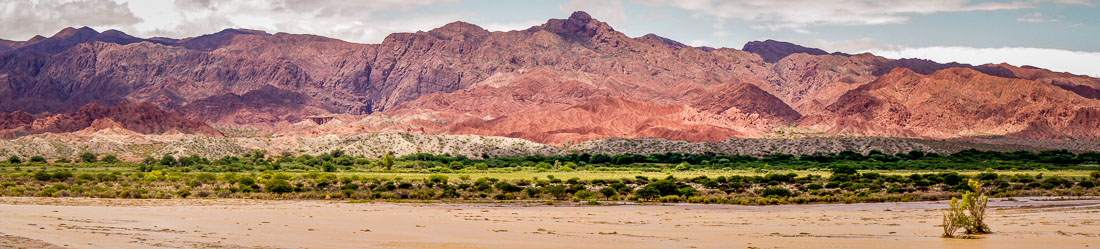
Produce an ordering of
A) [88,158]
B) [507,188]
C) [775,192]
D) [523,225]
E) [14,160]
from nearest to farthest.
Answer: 1. [523,225]
2. [775,192]
3. [507,188]
4. [14,160]
5. [88,158]

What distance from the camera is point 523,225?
102 ft

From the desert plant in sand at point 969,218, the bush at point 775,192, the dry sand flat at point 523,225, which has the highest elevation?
the desert plant in sand at point 969,218

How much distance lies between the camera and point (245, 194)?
53375 millimetres

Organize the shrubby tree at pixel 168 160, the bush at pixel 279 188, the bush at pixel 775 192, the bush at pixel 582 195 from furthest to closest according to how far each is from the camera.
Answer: the shrubby tree at pixel 168 160, the bush at pixel 279 188, the bush at pixel 775 192, the bush at pixel 582 195

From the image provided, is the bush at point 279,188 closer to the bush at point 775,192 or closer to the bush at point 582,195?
the bush at point 582,195

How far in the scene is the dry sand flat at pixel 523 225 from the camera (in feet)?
78.0

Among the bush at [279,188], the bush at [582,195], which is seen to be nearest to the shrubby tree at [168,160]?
the bush at [279,188]

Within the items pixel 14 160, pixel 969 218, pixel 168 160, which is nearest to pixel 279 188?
pixel 969 218

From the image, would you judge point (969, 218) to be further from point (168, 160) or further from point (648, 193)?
point (168, 160)

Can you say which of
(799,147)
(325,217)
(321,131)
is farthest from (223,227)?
(321,131)

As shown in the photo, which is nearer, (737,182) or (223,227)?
(223,227)

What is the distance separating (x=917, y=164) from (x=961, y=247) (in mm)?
80254

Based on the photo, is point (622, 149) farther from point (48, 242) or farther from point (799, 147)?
point (48, 242)

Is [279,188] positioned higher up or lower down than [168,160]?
higher up
